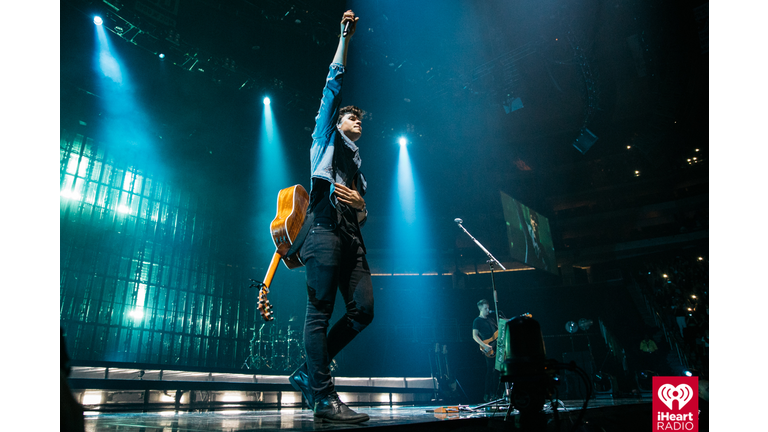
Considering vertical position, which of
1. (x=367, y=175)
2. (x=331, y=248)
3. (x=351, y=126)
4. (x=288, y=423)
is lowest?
(x=288, y=423)

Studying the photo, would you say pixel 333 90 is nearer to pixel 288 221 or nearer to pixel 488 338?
pixel 288 221

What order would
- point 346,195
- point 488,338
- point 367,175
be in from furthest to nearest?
point 367,175
point 488,338
point 346,195

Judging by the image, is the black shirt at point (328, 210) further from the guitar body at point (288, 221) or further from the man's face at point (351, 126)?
the man's face at point (351, 126)

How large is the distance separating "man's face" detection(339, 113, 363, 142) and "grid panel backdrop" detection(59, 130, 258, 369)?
730 cm

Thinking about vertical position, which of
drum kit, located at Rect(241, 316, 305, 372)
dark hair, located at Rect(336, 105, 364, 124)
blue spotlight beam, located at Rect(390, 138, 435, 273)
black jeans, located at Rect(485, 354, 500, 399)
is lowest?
drum kit, located at Rect(241, 316, 305, 372)

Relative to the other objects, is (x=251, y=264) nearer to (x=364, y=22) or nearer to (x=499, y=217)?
(x=364, y=22)

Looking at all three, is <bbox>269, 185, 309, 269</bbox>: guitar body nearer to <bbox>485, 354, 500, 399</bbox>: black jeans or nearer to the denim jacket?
the denim jacket

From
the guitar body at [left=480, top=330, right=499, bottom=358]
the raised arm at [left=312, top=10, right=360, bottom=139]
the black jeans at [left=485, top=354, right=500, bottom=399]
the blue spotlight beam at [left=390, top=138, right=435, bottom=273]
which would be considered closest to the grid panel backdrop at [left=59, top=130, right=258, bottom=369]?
the blue spotlight beam at [left=390, top=138, right=435, bottom=273]

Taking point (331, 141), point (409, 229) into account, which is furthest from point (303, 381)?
point (409, 229)

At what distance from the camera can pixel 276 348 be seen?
31.6ft

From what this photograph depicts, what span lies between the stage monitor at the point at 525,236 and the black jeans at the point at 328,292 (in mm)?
6883

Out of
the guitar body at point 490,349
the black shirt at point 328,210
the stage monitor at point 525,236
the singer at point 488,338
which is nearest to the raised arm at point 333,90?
the black shirt at point 328,210

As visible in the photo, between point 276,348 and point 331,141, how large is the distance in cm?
882

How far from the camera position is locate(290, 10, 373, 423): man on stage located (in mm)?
1699
